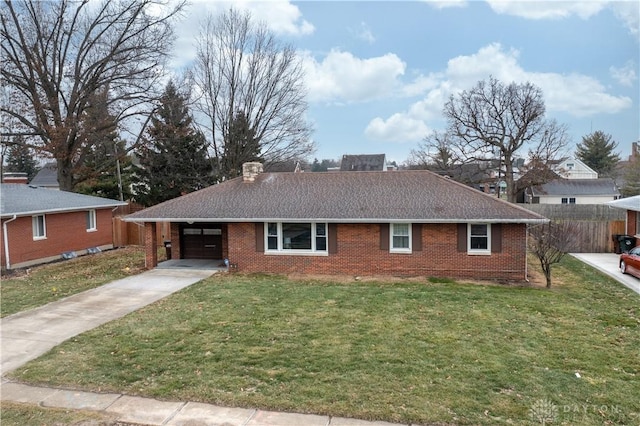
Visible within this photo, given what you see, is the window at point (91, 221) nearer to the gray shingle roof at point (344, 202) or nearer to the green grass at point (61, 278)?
the green grass at point (61, 278)

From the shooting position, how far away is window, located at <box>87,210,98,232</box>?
2105cm

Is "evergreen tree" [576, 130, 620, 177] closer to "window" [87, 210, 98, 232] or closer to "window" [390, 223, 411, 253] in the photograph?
"window" [390, 223, 411, 253]

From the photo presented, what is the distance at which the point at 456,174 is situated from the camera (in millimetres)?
42500

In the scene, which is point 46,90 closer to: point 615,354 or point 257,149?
point 257,149

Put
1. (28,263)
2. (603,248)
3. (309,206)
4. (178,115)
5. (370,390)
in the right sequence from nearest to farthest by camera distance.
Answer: (370,390), (309,206), (28,263), (603,248), (178,115)

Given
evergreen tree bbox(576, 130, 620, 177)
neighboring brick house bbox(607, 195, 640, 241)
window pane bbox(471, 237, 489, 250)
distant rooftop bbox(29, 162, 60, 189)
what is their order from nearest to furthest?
window pane bbox(471, 237, 489, 250), neighboring brick house bbox(607, 195, 640, 241), distant rooftop bbox(29, 162, 60, 189), evergreen tree bbox(576, 130, 620, 177)

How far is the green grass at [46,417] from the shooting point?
17.3 feet

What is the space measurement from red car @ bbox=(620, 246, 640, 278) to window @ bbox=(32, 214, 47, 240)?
22.7 meters

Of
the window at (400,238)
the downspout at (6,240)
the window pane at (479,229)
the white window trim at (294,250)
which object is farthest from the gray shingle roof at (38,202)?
the window pane at (479,229)

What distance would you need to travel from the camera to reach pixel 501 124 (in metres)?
38.3

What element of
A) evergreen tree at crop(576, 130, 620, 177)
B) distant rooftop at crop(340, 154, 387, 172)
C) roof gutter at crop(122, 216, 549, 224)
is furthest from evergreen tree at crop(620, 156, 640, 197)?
roof gutter at crop(122, 216, 549, 224)

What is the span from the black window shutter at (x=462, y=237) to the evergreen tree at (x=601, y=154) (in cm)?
5851

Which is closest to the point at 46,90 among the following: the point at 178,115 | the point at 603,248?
the point at 178,115

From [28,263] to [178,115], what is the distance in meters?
14.3
